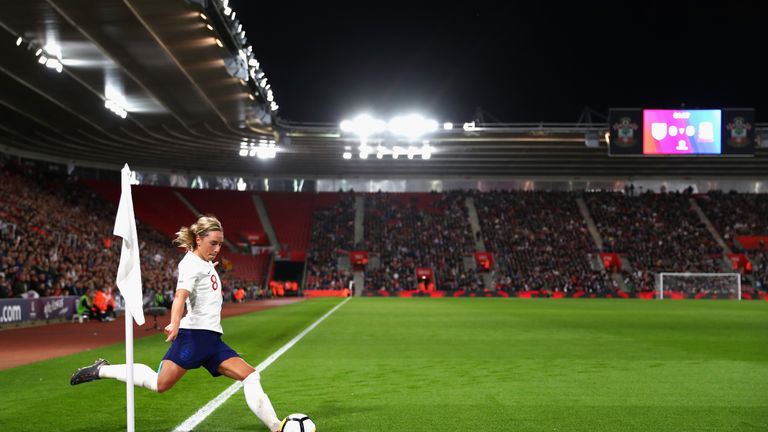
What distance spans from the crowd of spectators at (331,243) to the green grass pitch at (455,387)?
4009 cm

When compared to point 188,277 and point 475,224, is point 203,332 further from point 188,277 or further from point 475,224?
point 475,224

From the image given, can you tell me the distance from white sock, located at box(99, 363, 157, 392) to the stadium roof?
1930 cm

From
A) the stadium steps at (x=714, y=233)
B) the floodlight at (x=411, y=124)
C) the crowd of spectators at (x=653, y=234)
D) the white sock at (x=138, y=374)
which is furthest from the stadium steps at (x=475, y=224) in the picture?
the white sock at (x=138, y=374)

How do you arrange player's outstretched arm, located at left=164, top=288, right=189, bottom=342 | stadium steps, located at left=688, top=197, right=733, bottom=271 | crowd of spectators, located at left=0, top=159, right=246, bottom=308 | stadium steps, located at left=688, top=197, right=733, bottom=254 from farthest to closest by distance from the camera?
stadium steps, located at left=688, top=197, right=733, bottom=254 → stadium steps, located at left=688, top=197, right=733, bottom=271 → crowd of spectators, located at left=0, top=159, right=246, bottom=308 → player's outstretched arm, located at left=164, top=288, right=189, bottom=342

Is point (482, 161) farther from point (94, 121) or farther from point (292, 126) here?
point (94, 121)

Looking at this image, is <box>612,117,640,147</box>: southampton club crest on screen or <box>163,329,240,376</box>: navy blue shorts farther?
<box>612,117,640,147</box>: southampton club crest on screen

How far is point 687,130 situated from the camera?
36.9 meters

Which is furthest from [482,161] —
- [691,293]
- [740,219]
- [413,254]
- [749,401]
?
[749,401]

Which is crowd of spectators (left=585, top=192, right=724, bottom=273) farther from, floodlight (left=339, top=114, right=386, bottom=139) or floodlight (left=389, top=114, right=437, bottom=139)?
floodlight (left=339, top=114, right=386, bottom=139)

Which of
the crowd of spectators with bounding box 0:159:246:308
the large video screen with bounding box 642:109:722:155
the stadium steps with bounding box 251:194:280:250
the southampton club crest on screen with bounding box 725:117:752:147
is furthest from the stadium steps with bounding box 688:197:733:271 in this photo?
the crowd of spectators with bounding box 0:159:246:308

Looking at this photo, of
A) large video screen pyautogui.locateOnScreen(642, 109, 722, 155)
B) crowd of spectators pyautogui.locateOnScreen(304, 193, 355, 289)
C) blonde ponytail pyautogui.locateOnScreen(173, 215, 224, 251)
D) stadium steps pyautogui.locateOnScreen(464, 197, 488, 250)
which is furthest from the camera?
stadium steps pyautogui.locateOnScreen(464, 197, 488, 250)

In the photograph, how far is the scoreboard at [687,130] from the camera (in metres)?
36.9

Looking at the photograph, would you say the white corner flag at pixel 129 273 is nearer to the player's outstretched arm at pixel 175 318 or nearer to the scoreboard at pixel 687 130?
the player's outstretched arm at pixel 175 318

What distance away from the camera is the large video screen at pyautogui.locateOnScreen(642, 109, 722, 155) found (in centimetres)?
3691
